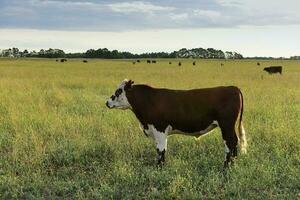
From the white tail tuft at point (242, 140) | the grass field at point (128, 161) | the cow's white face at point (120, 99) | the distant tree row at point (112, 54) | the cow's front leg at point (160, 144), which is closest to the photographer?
the grass field at point (128, 161)

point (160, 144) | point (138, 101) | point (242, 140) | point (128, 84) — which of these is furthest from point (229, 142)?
point (128, 84)

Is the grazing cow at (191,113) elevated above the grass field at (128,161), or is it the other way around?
the grazing cow at (191,113)

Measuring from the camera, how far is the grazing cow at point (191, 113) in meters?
8.02

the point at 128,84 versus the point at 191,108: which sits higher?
the point at 128,84

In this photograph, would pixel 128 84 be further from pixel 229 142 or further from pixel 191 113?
pixel 229 142

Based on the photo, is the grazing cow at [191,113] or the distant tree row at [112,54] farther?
the distant tree row at [112,54]

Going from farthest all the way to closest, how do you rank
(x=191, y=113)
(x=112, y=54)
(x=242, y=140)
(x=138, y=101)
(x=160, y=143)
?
(x=112, y=54), (x=242, y=140), (x=138, y=101), (x=160, y=143), (x=191, y=113)

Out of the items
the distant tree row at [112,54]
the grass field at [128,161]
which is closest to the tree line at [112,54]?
the distant tree row at [112,54]

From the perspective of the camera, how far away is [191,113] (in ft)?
26.5

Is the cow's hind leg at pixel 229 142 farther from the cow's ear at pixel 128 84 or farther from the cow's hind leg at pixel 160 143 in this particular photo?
the cow's ear at pixel 128 84

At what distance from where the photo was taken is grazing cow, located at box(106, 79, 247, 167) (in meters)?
8.02

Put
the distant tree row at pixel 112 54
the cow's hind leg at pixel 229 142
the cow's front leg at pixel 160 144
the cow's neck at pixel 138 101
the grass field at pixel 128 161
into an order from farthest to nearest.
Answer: the distant tree row at pixel 112 54 < the cow's neck at pixel 138 101 < the cow's front leg at pixel 160 144 < the cow's hind leg at pixel 229 142 < the grass field at pixel 128 161

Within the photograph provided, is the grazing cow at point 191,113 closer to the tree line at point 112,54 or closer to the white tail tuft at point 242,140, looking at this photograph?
the white tail tuft at point 242,140

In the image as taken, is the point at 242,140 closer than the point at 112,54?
Yes
